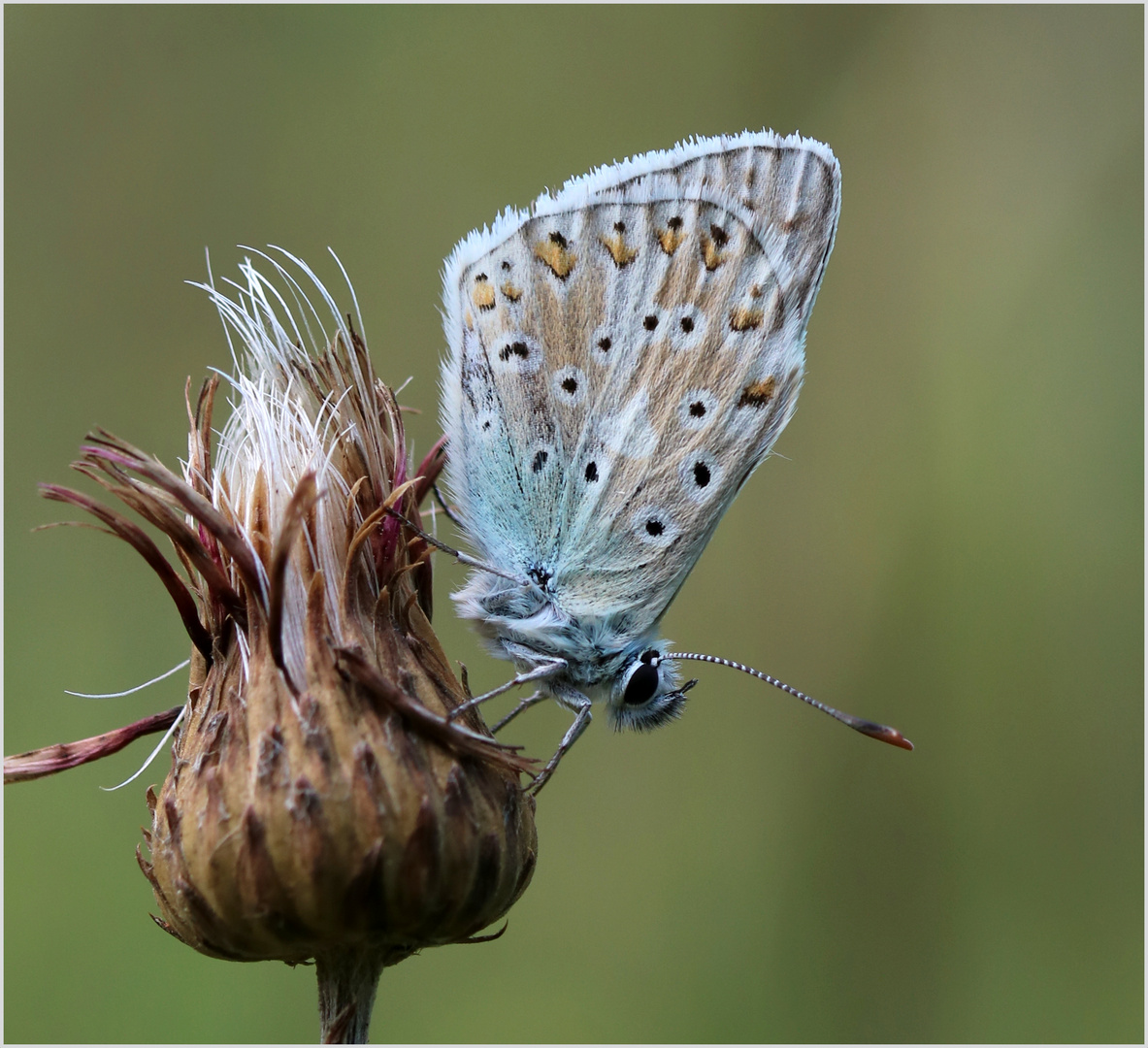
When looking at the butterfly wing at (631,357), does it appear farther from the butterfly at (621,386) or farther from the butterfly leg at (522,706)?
the butterfly leg at (522,706)

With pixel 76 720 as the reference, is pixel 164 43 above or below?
above

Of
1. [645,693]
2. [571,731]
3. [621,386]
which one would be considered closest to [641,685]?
[645,693]

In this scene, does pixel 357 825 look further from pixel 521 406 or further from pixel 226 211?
pixel 226 211

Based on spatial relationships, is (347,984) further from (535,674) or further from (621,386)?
(621,386)

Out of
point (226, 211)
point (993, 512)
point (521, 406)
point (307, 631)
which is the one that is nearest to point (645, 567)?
point (521, 406)

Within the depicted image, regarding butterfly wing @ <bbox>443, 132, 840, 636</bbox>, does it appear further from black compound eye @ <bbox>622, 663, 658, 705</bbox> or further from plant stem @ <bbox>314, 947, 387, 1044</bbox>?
plant stem @ <bbox>314, 947, 387, 1044</bbox>

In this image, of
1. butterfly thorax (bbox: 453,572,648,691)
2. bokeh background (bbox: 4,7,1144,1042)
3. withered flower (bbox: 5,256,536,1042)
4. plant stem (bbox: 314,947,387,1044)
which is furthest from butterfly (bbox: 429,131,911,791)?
bokeh background (bbox: 4,7,1144,1042)

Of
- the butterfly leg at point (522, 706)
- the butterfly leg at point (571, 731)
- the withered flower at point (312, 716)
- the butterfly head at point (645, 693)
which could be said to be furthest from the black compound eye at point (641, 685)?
the withered flower at point (312, 716)

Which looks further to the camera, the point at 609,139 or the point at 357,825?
the point at 609,139
